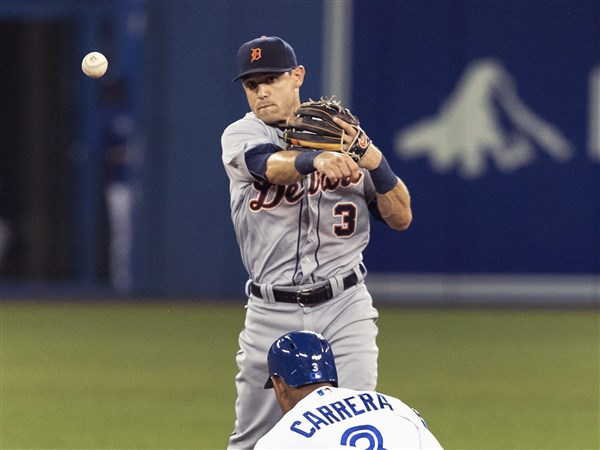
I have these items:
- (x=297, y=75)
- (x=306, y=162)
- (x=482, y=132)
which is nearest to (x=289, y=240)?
(x=306, y=162)

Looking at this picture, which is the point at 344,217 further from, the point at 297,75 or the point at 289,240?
the point at 297,75

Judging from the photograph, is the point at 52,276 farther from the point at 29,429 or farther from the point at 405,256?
the point at 29,429

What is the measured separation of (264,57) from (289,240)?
796mm

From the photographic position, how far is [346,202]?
18.0ft

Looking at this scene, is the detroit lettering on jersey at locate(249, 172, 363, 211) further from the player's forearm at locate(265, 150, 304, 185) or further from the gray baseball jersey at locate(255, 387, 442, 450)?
the gray baseball jersey at locate(255, 387, 442, 450)

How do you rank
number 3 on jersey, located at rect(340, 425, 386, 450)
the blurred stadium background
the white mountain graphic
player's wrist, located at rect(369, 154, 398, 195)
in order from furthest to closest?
the white mountain graphic
the blurred stadium background
player's wrist, located at rect(369, 154, 398, 195)
number 3 on jersey, located at rect(340, 425, 386, 450)

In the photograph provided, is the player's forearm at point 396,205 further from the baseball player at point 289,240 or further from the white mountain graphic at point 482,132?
the white mountain graphic at point 482,132

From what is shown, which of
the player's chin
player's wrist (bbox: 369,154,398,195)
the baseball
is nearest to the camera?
player's wrist (bbox: 369,154,398,195)

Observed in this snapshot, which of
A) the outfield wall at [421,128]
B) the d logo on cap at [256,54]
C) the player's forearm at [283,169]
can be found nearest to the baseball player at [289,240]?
the d logo on cap at [256,54]

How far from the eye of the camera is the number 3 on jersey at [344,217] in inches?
216

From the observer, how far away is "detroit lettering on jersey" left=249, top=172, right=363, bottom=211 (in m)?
5.44

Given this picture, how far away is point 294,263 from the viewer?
5488 mm

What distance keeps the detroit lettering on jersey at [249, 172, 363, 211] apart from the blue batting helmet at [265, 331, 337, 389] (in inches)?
47.1

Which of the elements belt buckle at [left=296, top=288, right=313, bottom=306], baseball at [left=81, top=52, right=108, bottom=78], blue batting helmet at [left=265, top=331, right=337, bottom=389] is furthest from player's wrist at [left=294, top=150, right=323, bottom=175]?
baseball at [left=81, top=52, right=108, bottom=78]
